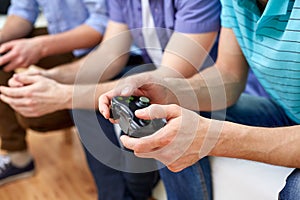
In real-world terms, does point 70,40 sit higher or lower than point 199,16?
lower

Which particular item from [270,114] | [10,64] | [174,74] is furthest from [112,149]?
[10,64]

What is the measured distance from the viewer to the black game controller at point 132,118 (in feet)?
2.05

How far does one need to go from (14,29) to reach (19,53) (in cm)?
16

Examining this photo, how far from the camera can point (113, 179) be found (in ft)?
3.74

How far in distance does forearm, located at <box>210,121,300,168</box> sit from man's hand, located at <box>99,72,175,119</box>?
5.8 inches

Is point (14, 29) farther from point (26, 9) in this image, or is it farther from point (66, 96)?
point (66, 96)

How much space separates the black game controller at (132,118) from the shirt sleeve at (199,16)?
0.32 meters

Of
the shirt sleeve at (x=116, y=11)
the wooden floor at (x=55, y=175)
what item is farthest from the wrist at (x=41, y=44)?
the wooden floor at (x=55, y=175)

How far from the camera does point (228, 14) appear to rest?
84 cm

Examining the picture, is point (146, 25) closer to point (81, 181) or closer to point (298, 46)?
point (298, 46)

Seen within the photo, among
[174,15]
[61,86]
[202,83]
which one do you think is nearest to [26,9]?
[61,86]

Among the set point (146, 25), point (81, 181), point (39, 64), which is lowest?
point (81, 181)

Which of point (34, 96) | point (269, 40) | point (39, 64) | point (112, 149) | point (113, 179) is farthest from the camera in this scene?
point (39, 64)

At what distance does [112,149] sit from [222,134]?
0.29 meters
